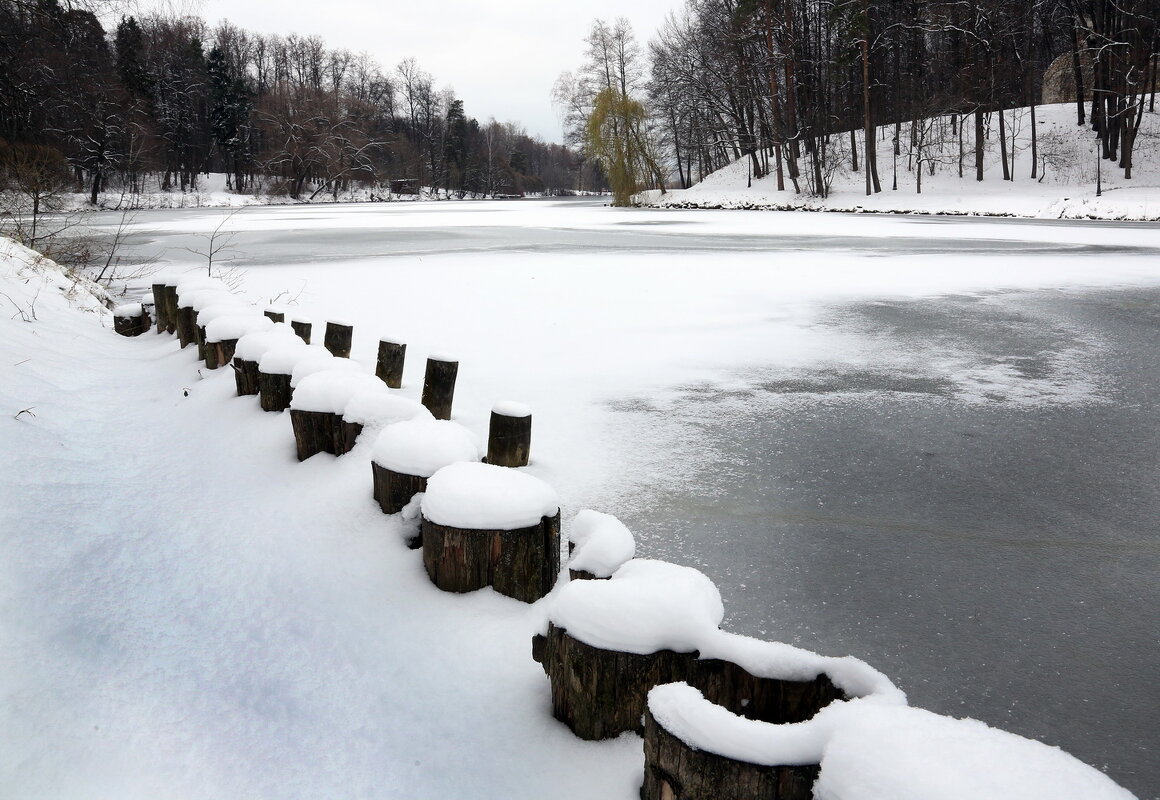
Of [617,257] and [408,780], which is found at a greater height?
[617,257]

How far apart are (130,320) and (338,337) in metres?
3.11

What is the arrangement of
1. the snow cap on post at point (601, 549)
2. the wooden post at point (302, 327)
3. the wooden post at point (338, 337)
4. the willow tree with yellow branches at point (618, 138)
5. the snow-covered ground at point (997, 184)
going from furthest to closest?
the willow tree with yellow branches at point (618, 138) → the snow-covered ground at point (997, 184) → the wooden post at point (302, 327) → the wooden post at point (338, 337) → the snow cap on post at point (601, 549)

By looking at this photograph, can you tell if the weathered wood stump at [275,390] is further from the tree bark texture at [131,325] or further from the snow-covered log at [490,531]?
the tree bark texture at [131,325]

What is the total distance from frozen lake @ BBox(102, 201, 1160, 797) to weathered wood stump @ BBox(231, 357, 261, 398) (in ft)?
3.54

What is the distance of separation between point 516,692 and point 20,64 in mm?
11534

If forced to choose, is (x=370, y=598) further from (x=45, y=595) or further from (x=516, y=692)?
(x=45, y=595)

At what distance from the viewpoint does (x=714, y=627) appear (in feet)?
5.06

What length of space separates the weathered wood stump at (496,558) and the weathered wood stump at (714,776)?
0.94 meters

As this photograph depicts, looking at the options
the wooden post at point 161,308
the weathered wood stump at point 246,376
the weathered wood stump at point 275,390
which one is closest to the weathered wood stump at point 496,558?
the weathered wood stump at point 275,390

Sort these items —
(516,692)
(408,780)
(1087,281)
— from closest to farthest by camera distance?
(408,780)
(516,692)
(1087,281)

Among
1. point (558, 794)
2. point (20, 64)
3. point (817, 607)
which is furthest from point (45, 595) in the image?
point (20, 64)

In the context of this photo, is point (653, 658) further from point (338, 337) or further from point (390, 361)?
point (338, 337)

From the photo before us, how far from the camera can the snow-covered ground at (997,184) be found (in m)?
26.3

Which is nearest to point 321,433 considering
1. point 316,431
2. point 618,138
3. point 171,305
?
point 316,431
